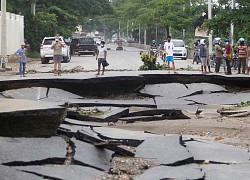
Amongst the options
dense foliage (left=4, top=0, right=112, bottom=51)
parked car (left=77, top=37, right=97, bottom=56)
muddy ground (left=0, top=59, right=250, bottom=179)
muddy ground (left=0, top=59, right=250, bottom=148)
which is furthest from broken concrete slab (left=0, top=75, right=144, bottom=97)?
parked car (left=77, top=37, right=97, bottom=56)

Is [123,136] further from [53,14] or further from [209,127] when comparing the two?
[53,14]

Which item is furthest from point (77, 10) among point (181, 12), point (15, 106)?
point (15, 106)

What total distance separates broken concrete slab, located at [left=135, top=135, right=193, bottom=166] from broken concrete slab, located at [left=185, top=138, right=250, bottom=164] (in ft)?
0.50

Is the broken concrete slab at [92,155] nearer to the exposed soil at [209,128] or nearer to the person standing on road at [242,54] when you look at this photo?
the exposed soil at [209,128]

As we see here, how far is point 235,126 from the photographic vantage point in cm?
1175

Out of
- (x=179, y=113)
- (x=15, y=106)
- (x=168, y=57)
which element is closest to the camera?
(x=15, y=106)

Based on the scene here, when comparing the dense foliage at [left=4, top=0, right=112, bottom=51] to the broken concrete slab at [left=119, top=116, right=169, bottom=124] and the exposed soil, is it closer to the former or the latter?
the broken concrete slab at [left=119, top=116, right=169, bottom=124]

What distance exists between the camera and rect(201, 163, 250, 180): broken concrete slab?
7.20 meters

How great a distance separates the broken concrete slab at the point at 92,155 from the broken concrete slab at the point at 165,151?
543mm

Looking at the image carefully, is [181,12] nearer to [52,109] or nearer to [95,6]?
[95,6]

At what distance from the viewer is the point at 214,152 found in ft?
28.2

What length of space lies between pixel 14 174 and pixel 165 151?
255 centimetres

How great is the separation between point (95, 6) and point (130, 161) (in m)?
50.3

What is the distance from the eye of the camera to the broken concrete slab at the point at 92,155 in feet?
25.3
